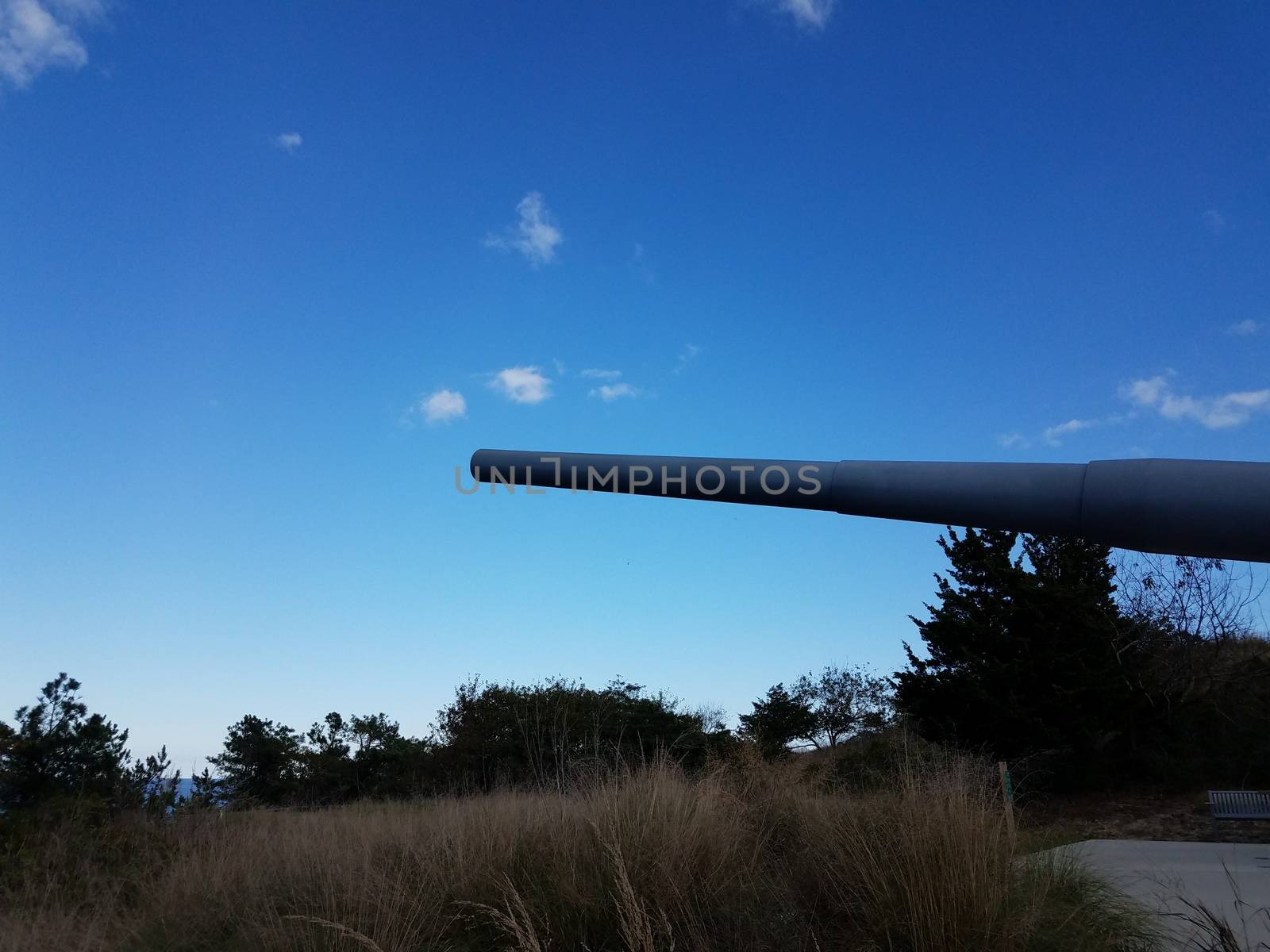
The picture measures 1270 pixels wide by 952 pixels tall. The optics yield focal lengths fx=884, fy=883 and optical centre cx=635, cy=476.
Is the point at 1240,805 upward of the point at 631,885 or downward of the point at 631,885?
downward

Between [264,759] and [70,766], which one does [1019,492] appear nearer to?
[70,766]

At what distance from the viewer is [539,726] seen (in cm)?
1350

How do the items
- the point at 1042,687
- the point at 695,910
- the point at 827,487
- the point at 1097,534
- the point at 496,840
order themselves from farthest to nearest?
the point at 1042,687
the point at 496,840
the point at 695,910
the point at 827,487
the point at 1097,534

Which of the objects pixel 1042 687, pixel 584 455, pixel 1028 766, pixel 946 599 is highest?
pixel 584 455

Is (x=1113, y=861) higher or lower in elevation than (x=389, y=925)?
lower

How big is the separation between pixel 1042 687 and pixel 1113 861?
34.5 feet

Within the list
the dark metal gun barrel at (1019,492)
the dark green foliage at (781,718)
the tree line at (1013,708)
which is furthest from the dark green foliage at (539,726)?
the dark metal gun barrel at (1019,492)

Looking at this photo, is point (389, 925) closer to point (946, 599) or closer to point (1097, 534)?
point (1097, 534)

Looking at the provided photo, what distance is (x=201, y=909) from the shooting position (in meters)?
6.95

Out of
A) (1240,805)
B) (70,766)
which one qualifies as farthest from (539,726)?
(1240,805)

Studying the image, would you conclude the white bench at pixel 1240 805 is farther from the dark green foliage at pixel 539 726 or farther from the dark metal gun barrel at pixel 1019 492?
the dark metal gun barrel at pixel 1019 492

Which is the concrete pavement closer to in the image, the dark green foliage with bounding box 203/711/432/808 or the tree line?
the tree line

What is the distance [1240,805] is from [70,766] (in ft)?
53.7

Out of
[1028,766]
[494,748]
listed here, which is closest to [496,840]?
[494,748]
